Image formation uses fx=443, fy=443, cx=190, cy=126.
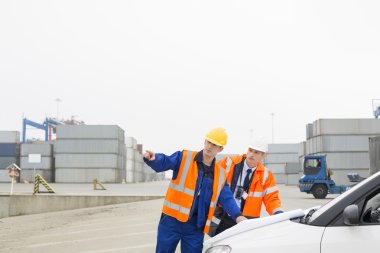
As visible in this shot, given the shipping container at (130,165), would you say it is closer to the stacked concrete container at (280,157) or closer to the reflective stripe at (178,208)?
the stacked concrete container at (280,157)

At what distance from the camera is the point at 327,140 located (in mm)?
46312

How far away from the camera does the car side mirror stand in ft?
8.56

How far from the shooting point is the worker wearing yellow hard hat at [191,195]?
402cm

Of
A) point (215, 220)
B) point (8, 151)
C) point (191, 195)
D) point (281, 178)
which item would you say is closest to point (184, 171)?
point (191, 195)

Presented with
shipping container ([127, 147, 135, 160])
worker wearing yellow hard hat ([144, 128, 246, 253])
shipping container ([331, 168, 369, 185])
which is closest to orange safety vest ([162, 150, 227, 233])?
worker wearing yellow hard hat ([144, 128, 246, 253])

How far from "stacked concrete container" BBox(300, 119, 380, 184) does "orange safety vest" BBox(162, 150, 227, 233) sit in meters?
44.1

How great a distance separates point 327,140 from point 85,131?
33048mm

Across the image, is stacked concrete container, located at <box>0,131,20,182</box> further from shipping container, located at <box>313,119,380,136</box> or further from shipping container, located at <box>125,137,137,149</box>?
shipping container, located at <box>313,119,380,136</box>

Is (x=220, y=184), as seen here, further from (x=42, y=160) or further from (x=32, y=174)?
(x=42, y=160)

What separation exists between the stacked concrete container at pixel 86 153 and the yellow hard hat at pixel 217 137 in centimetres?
5882

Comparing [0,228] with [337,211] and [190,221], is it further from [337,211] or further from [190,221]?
[337,211]

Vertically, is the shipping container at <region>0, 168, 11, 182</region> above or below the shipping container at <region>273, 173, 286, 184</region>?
above

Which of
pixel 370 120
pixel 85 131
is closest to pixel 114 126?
pixel 85 131

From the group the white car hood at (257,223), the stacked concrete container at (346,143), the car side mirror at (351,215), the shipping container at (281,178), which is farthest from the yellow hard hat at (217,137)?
the shipping container at (281,178)
